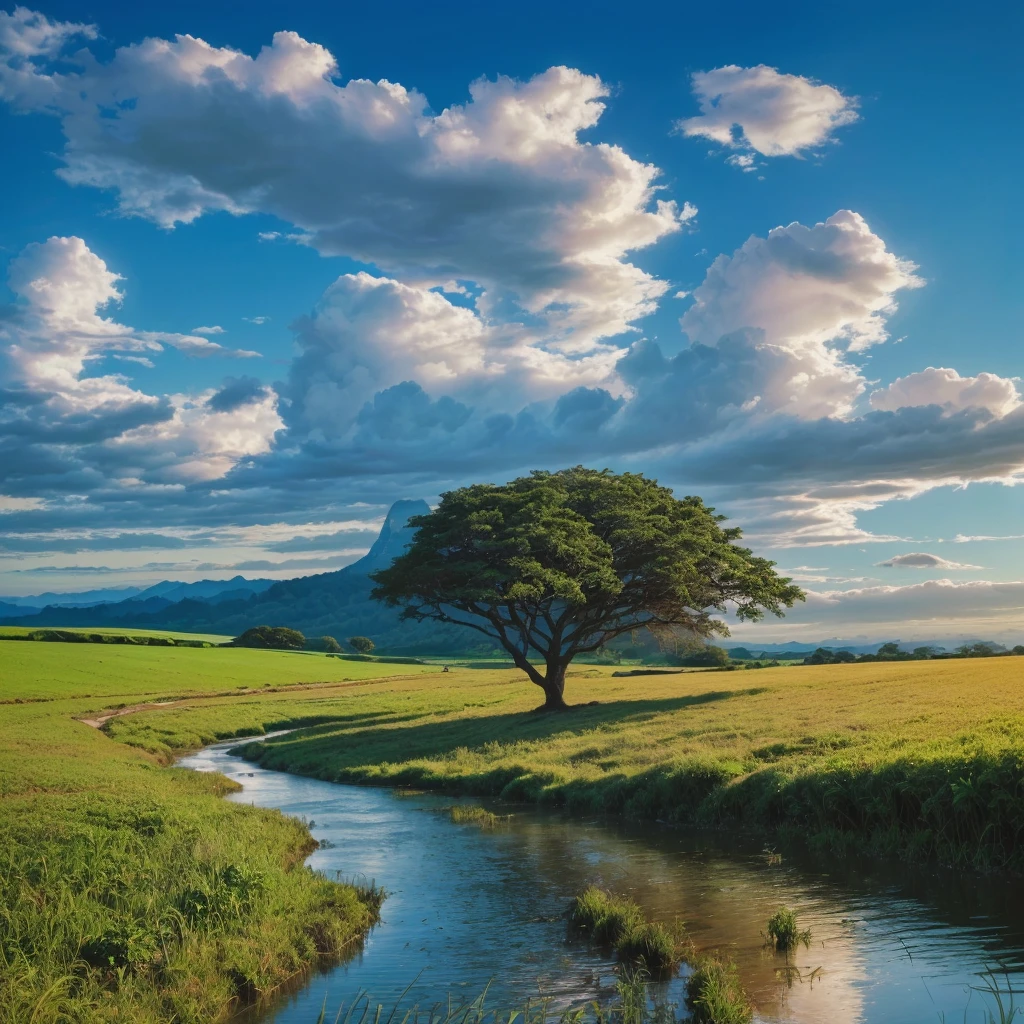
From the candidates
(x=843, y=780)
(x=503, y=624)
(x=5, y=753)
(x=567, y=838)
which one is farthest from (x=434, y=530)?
(x=843, y=780)

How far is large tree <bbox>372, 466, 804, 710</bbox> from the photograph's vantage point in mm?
50094

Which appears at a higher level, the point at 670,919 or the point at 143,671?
the point at 670,919

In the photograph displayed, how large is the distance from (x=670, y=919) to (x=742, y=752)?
48.2ft

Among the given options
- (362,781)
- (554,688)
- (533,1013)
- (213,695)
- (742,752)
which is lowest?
(213,695)

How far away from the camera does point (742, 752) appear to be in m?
30.2

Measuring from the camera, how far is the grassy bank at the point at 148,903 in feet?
40.7

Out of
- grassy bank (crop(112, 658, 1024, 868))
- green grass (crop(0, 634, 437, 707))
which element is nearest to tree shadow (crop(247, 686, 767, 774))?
grassy bank (crop(112, 658, 1024, 868))

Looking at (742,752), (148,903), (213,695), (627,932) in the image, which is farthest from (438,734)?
(213,695)

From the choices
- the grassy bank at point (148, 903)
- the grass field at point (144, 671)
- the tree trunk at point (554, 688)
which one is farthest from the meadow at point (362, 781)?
the grass field at point (144, 671)

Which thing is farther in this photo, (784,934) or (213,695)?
(213,695)

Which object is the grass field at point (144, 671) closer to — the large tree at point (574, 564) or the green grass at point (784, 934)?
the large tree at point (574, 564)

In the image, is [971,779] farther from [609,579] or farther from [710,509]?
[710,509]

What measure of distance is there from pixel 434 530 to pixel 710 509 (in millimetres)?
18771

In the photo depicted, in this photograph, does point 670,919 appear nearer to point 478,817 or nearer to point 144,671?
point 478,817
